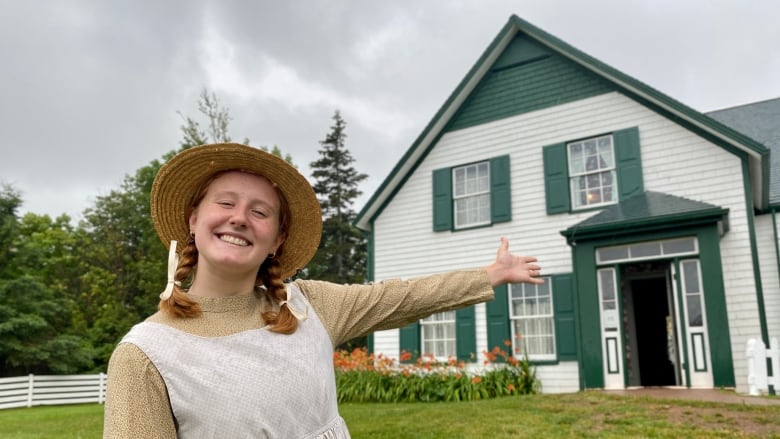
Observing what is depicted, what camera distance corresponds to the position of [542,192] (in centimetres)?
1198

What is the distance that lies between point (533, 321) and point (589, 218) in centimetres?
223

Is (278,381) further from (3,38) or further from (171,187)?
(3,38)

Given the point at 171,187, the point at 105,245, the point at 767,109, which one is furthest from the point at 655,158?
the point at 105,245

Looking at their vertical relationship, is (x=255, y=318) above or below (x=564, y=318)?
below

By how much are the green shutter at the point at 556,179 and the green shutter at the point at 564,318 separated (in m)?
1.35

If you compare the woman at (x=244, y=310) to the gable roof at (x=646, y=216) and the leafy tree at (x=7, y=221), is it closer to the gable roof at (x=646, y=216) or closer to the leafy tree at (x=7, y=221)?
the gable roof at (x=646, y=216)

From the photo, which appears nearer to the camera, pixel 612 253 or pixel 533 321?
pixel 612 253

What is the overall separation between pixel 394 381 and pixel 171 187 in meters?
9.97

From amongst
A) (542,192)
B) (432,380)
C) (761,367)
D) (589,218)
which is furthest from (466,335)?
(761,367)

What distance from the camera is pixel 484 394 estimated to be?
1027 cm

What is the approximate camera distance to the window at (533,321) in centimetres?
1131

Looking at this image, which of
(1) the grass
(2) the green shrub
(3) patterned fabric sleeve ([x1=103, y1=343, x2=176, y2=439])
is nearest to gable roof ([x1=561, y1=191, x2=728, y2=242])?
(2) the green shrub

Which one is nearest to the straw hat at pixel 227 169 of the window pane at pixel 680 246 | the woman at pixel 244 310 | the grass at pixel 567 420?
the woman at pixel 244 310

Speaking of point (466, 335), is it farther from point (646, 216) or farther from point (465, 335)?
point (646, 216)
